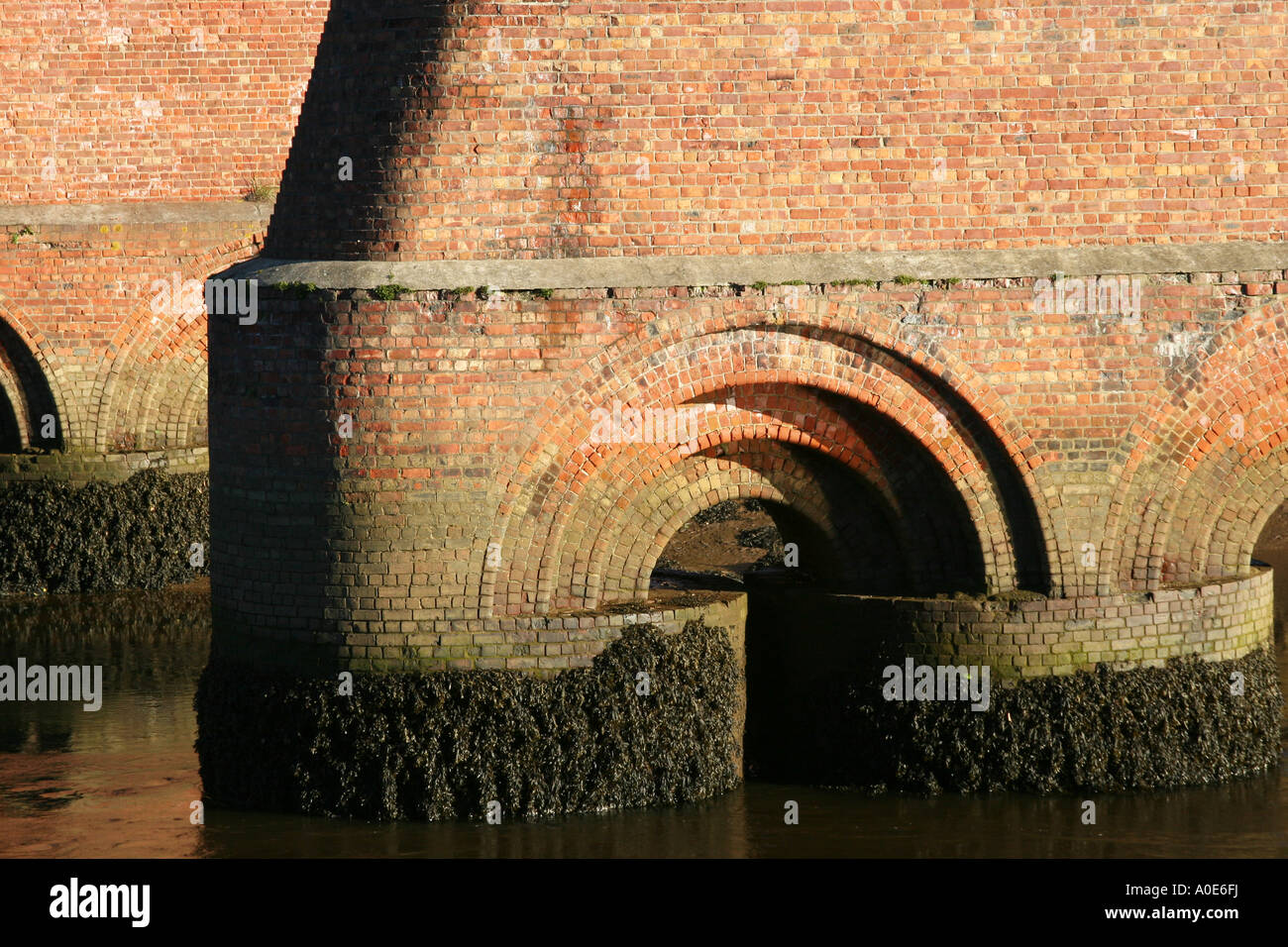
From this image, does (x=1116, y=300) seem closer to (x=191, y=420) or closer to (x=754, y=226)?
(x=754, y=226)

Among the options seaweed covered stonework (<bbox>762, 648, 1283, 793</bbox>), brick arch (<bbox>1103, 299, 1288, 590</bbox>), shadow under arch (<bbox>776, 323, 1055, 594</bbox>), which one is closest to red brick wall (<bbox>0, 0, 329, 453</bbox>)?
shadow under arch (<bbox>776, 323, 1055, 594</bbox>)

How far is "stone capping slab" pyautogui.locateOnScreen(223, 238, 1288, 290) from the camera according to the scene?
1223 centimetres

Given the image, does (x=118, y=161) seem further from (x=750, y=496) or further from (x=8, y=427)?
(x=750, y=496)

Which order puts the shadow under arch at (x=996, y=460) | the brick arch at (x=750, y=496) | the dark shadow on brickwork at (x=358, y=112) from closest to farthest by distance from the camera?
the dark shadow on brickwork at (x=358, y=112)
the shadow under arch at (x=996, y=460)
the brick arch at (x=750, y=496)

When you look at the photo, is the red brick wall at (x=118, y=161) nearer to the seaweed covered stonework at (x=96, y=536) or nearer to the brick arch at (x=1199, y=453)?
the seaweed covered stonework at (x=96, y=536)

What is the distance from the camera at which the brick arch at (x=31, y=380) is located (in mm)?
19516

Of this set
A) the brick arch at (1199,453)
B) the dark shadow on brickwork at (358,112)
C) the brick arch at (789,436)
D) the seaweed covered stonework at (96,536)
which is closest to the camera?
the dark shadow on brickwork at (358,112)

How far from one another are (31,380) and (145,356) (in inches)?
45.6

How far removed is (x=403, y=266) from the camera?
12234 millimetres

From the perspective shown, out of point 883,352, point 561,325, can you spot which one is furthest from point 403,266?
point 883,352

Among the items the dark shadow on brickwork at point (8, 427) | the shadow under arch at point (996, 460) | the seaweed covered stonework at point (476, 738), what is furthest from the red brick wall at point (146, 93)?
the shadow under arch at point (996, 460)

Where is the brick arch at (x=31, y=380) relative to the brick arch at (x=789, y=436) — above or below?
above

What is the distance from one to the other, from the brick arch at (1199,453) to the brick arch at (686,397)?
949mm

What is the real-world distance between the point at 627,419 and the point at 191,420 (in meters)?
8.93
